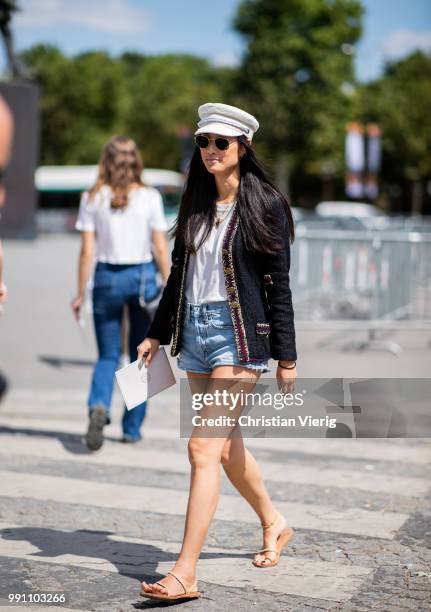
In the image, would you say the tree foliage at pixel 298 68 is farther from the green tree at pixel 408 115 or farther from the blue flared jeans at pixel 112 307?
the blue flared jeans at pixel 112 307

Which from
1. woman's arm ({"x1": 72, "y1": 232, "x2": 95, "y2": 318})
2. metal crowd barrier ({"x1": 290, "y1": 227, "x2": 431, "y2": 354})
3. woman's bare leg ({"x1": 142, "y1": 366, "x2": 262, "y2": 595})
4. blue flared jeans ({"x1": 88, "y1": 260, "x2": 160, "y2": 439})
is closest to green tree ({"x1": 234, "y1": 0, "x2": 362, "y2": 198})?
metal crowd barrier ({"x1": 290, "y1": 227, "x2": 431, "y2": 354})

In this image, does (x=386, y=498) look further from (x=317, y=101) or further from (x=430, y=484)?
(x=317, y=101)

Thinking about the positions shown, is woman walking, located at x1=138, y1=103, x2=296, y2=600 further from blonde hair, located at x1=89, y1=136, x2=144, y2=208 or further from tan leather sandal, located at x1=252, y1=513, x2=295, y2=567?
blonde hair, located at x1=89, y1=136, x2=144, y2=208

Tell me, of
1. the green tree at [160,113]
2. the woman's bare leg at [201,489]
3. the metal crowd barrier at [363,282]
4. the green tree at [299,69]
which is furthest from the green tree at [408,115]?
the woman's bare leg at [201,489]

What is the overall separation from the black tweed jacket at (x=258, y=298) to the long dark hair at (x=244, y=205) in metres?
0.04

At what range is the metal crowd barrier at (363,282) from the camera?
1166cm

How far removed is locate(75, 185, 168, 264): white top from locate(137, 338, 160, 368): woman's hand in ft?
8.14

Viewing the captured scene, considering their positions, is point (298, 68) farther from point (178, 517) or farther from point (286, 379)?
point (286, 379)

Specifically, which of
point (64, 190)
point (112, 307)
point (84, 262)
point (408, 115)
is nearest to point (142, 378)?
point (112, 307)

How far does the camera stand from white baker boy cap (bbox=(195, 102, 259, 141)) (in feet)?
13.3

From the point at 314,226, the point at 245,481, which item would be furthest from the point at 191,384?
the point at 314,226

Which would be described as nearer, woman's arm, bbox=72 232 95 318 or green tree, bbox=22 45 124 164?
woman's arm, bbox=72 232 95 318

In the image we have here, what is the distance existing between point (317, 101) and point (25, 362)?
5138cm

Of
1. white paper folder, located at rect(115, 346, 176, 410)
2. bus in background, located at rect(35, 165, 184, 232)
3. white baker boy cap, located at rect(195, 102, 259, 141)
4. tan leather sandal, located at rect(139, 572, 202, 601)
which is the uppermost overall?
bus in background, located at rect(35, 165, 184, 232)
